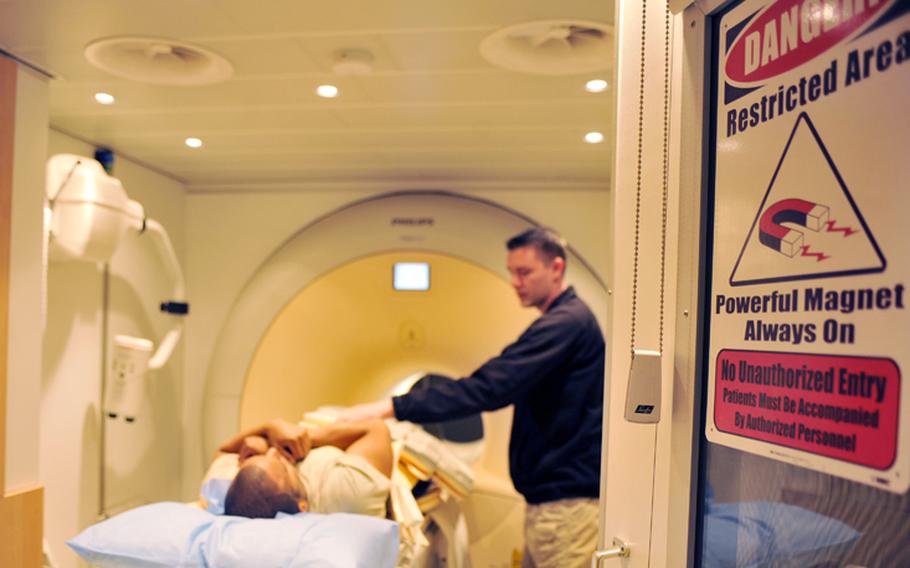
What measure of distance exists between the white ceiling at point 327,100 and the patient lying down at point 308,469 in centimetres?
112

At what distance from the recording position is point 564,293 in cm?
264

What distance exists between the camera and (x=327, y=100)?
250cm

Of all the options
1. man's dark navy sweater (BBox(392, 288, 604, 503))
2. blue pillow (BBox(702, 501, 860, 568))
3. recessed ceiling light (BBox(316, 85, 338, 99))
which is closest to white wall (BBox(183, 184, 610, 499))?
recessed ceiling light (BBox(316, 85, 338, 99))

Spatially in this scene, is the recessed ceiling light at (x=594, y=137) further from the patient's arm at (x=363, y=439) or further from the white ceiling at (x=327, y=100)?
the patient's arm at (x=363, y=439)

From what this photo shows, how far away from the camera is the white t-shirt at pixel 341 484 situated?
7.40 ft

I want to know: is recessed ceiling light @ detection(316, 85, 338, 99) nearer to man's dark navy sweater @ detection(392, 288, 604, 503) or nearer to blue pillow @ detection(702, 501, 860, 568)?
man's dark navy sweater @ detection(392, 288, 604, 503)

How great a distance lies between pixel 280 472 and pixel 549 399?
907 millimetres

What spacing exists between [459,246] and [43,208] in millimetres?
1765

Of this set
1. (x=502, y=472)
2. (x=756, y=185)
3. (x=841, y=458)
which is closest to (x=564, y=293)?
(x=502, y=472)

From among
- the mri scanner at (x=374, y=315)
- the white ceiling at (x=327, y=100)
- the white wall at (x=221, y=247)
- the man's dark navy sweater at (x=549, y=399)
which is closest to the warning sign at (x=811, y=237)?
the white ceiling at (x=327, y=100)

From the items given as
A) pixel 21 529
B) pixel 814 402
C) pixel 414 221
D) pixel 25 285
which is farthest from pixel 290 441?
pixel 814 402

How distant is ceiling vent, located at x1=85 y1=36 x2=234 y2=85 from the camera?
2.08 metres

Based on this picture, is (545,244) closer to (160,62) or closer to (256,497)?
(256,497)

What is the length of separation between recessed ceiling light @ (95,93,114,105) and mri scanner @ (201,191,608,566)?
48.8 inches
